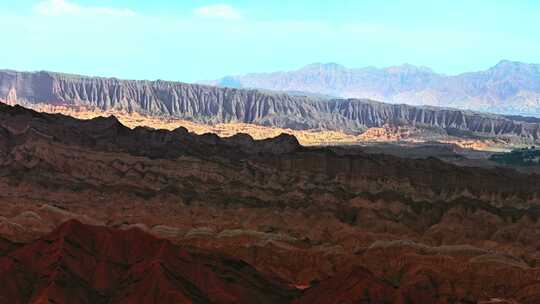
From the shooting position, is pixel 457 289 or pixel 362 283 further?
pixel 457 289

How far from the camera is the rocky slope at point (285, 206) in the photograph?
69.1 metres

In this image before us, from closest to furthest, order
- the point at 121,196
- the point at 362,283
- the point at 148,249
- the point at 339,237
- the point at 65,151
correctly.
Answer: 1. the point at 362,283
2. the point at 148,249
3. the point at 339,237
4. the point at 121,196
5. the point at 65,151

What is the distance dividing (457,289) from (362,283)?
15.0m

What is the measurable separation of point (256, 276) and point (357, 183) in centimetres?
4166

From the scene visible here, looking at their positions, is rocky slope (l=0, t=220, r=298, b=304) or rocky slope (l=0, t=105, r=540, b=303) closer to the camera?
rocky slope (l=0, t=220, r=298, b=304)

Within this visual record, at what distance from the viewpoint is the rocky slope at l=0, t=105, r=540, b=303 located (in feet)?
227

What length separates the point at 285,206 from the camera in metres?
94.7

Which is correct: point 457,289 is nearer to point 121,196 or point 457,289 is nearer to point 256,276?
point 256,276

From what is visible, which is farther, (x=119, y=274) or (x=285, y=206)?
(x=285, y=206)

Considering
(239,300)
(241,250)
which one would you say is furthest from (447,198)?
(239,300)

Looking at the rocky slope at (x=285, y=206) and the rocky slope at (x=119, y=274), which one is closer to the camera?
the rocky slope at (x=119, y=274)

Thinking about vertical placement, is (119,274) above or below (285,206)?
above

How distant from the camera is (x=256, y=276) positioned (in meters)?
62.8

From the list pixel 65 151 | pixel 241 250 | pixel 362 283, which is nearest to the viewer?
pixel 362 283
